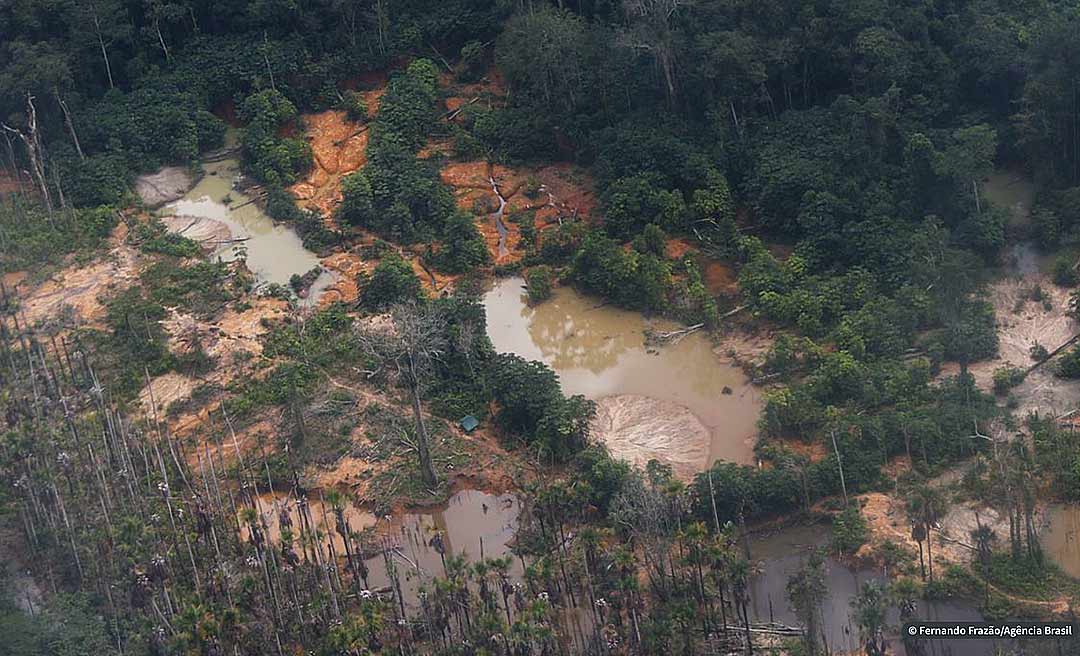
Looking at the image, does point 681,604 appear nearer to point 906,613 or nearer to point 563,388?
point 906,613

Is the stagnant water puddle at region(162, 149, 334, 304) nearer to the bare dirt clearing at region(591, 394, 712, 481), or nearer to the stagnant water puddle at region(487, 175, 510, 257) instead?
the stagnant water puddle at region(487, 175, 510, 257)

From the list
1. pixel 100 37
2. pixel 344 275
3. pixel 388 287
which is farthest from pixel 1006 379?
pixel 100 37

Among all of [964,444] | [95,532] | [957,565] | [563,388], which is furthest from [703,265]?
[95,532]

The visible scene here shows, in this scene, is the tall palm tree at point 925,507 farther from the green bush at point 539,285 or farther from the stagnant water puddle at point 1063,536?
the green bush at point 539,285

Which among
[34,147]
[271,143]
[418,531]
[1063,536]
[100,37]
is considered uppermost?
[100,37]

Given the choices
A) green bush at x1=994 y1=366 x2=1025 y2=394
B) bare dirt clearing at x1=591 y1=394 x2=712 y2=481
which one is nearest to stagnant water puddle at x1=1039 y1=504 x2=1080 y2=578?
green bush at x1=994 y1=366 x2=1025 y2=394

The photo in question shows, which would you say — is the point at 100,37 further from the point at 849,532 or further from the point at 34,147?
the point at 849,532

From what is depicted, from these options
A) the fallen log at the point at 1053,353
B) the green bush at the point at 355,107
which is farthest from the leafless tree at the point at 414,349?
the fallen log at the point at 1053,353

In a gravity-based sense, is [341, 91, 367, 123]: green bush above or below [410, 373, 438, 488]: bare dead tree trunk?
above
